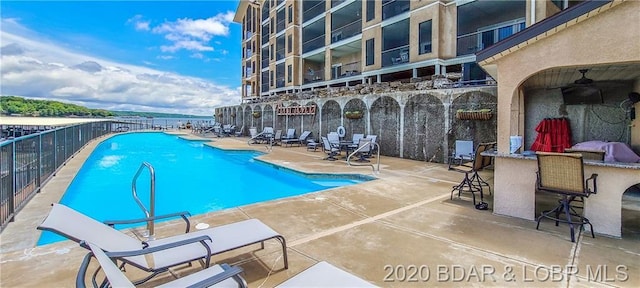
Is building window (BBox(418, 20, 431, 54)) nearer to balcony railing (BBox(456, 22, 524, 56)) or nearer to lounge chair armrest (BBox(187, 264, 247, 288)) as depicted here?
balcony railing (BBox(456, 22, 524, 56))

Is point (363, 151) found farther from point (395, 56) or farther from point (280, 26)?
point (280, 26)

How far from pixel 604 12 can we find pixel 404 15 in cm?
1313

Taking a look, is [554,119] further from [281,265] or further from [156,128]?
[156,128]

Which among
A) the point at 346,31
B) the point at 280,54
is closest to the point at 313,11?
the point at 346,31

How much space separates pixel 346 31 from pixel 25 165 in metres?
19.8

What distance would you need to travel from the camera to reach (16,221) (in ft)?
13.2

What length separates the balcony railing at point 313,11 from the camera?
862 inches

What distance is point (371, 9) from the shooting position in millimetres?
17469

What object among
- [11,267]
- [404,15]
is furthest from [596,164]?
[404,15]

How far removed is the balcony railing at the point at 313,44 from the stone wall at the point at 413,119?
882cm

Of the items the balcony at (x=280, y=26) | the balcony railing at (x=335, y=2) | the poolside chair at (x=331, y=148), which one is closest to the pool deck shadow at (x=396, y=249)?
the poolside chair at (x=331, y=148)

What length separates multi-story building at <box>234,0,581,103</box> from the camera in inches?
538

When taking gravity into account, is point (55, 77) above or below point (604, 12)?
above

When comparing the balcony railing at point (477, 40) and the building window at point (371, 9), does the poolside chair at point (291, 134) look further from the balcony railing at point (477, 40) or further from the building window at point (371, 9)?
the balcony railing at point (477, 40)
